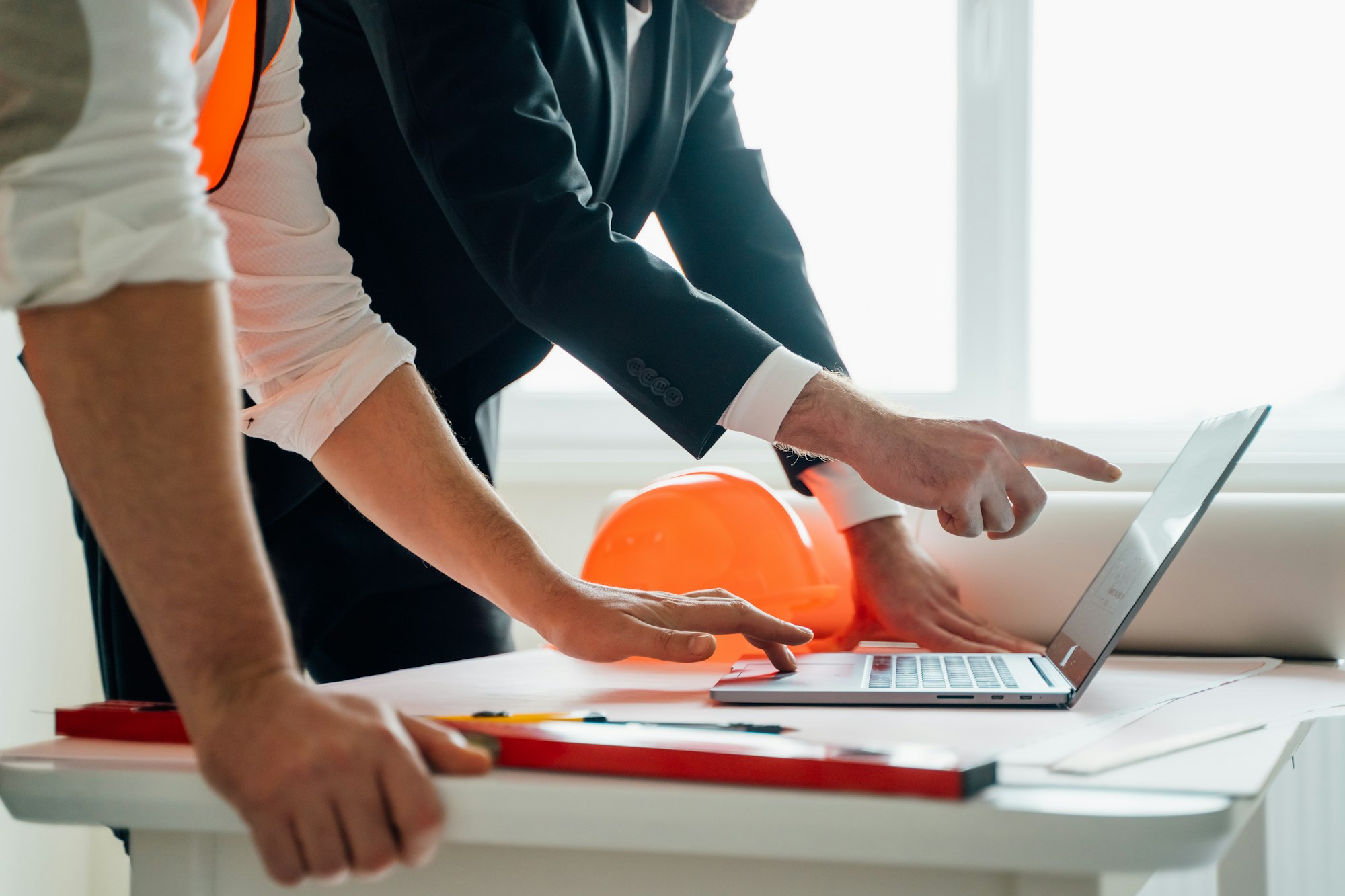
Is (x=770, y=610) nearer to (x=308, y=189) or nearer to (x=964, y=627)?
(x=964, y=627)

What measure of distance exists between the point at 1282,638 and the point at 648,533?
1.99 feet

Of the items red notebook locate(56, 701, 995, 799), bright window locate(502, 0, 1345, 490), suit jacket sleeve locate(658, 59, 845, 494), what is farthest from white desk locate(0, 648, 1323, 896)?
bright window locate(502, 0, 1345, 490)

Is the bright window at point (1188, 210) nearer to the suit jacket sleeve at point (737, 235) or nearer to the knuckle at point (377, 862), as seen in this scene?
the suit jacket sleeve at point (737, 235)

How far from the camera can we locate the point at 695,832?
1.48ft

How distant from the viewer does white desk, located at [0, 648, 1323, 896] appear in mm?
417

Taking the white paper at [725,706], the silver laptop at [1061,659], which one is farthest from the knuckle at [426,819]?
the silver laptop at [1061,659]

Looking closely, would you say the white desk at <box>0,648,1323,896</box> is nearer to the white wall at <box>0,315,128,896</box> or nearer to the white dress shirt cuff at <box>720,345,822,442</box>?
the white dress shirt cuff at <box>720,345,822,442</box>

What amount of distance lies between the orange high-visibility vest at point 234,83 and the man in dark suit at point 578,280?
5.0 inches

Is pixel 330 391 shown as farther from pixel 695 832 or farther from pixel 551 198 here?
pixel 695 832

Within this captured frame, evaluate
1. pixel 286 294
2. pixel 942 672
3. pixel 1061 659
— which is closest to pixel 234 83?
pixel 286 294

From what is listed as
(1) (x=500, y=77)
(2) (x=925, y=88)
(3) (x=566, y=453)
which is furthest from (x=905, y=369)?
(1) (x=500, y=77)

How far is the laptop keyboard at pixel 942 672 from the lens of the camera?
0.74 metres

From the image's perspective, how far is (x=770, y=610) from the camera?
1.08 metres

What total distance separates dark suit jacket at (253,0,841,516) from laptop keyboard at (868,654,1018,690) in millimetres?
227
